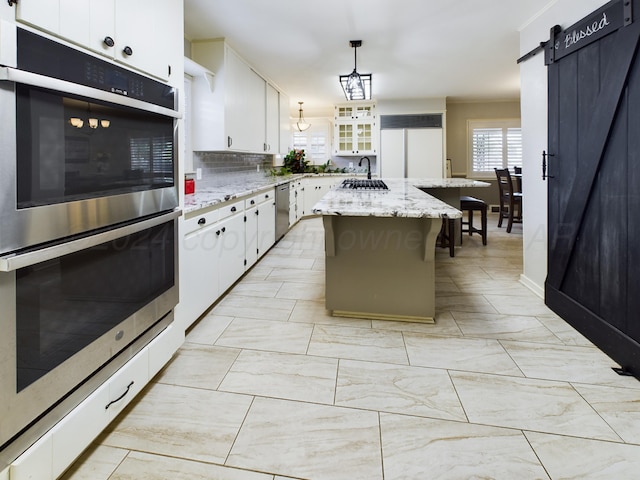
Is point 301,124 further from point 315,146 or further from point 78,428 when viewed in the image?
point 78,428

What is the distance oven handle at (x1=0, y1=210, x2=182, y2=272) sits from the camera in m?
0.96

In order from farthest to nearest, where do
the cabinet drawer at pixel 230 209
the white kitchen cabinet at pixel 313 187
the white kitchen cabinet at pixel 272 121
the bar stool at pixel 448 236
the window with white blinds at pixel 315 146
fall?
the window with white blinds at pixel 315 146 → the white kitchen cabinet at pixel 313 187 → the white kitchen cabinet at pixel 272 121 → the bar stool at pixel 448 236 → the cabinet drawer at pixel 230 209

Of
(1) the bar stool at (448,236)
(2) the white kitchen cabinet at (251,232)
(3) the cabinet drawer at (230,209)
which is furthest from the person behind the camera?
(1) the bar stool at (448,236)

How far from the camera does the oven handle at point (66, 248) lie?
3.15ft

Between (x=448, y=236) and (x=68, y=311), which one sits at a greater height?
(x=448, y=236)

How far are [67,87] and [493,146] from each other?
27.6 ft

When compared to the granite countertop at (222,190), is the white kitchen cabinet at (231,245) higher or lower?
lower

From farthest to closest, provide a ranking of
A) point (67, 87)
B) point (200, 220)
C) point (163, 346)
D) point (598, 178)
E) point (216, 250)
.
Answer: point (216, 250) < point (200, 220) < point (598, 178) < point (163, 346) < point (67, 87)

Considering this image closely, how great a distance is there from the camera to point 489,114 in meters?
7.86

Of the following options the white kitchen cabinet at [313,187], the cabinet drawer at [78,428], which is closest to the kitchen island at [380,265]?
the cabinet drawer at [78,428]

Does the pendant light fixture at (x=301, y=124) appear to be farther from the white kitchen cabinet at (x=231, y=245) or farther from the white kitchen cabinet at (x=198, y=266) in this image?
the white kitchen cabinet at (x=198, y=266)

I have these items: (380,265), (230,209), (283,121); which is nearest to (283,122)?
(283,121)

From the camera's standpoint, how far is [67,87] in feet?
3.63

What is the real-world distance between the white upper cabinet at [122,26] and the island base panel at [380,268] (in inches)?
51.5
